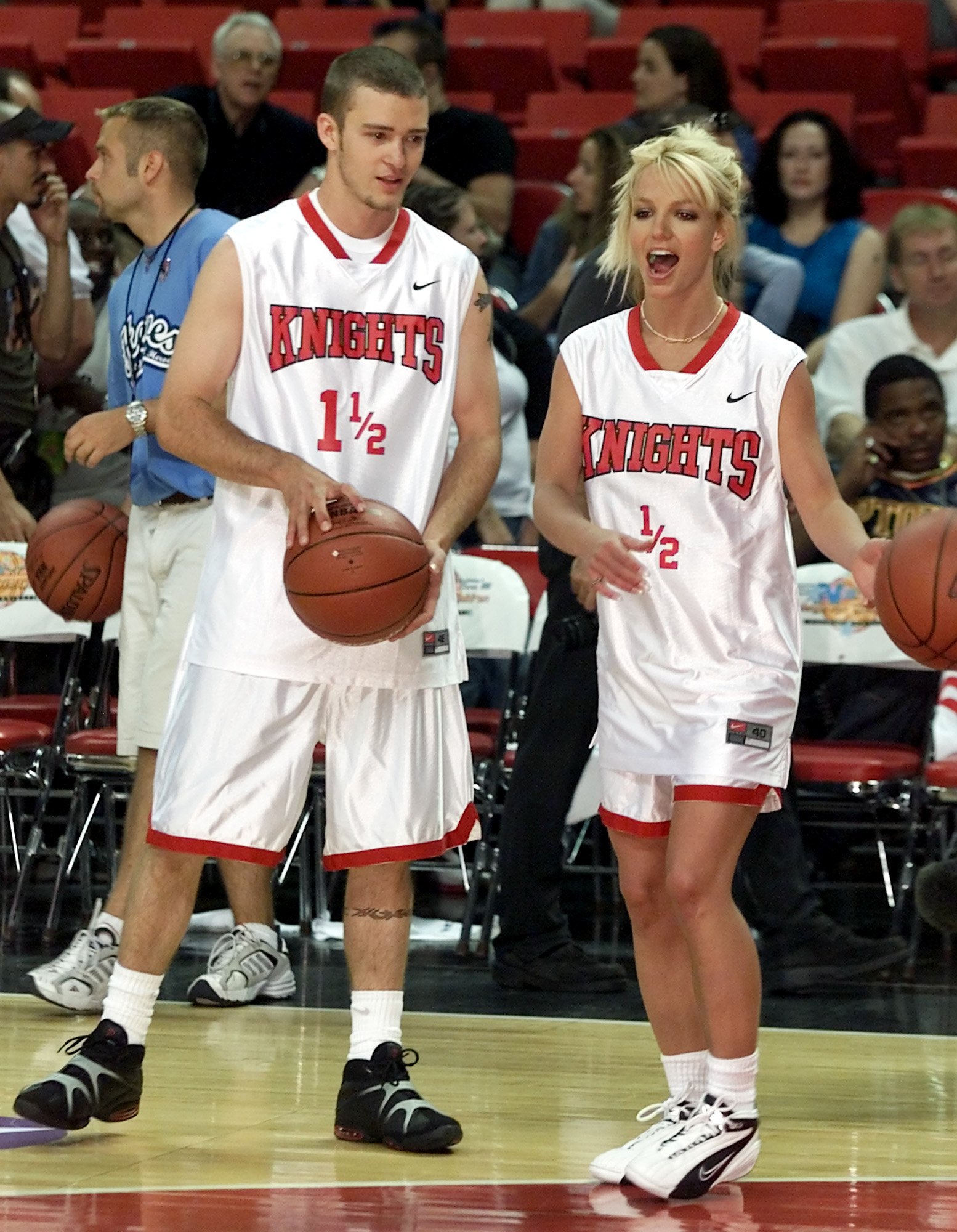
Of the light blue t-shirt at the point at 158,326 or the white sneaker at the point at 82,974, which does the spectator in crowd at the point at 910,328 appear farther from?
the white sneaker at the point at 82,974

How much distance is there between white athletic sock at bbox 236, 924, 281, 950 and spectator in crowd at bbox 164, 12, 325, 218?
412cm

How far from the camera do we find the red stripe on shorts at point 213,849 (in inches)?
147

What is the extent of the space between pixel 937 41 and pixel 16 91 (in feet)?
17.0

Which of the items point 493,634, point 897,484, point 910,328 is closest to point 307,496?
point 493,634

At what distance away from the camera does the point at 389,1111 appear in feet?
12.3

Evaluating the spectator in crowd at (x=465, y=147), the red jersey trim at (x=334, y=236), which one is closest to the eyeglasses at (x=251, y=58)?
the spectator in crowd at (x=465, y=147)

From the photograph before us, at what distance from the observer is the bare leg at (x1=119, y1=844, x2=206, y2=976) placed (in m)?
3.81

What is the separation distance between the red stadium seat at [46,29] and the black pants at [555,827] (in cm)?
720

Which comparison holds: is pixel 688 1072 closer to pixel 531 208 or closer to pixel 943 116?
pixel 531 208

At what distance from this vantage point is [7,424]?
6.91 metres

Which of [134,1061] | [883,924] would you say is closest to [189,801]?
[134,1061]

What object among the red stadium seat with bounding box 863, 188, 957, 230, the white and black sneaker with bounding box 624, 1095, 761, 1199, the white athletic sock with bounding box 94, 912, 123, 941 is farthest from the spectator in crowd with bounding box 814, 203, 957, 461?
the white and black sneaker with bounding box 624, 1095, 761, 1199

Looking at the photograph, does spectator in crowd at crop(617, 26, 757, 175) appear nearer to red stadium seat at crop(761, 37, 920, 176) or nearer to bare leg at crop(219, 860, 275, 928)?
red stadium seat at crop(761, 37, 920, 176)

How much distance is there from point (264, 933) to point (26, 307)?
2.49 meters
